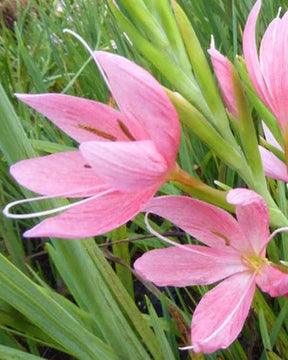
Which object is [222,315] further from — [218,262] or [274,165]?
[274,165]

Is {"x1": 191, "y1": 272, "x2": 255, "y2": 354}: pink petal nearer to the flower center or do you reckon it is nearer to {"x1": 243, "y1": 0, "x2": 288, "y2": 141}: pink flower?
the flower center

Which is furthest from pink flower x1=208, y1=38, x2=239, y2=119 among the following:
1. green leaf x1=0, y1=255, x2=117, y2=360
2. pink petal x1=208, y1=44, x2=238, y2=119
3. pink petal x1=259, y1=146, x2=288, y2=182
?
green leaf x1=0, y1=255, x2=117, y2=360

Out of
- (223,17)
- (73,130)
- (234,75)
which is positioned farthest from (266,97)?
(223,17)

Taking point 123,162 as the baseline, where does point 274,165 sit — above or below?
below

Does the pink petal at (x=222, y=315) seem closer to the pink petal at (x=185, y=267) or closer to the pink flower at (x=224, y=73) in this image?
the pink petal at (x=185, y=267)

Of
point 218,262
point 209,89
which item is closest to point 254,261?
point 218,262

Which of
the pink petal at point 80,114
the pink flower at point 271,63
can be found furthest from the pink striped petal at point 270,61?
the pink petal at point 80,114

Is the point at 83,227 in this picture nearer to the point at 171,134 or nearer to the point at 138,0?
the point at 171,134
